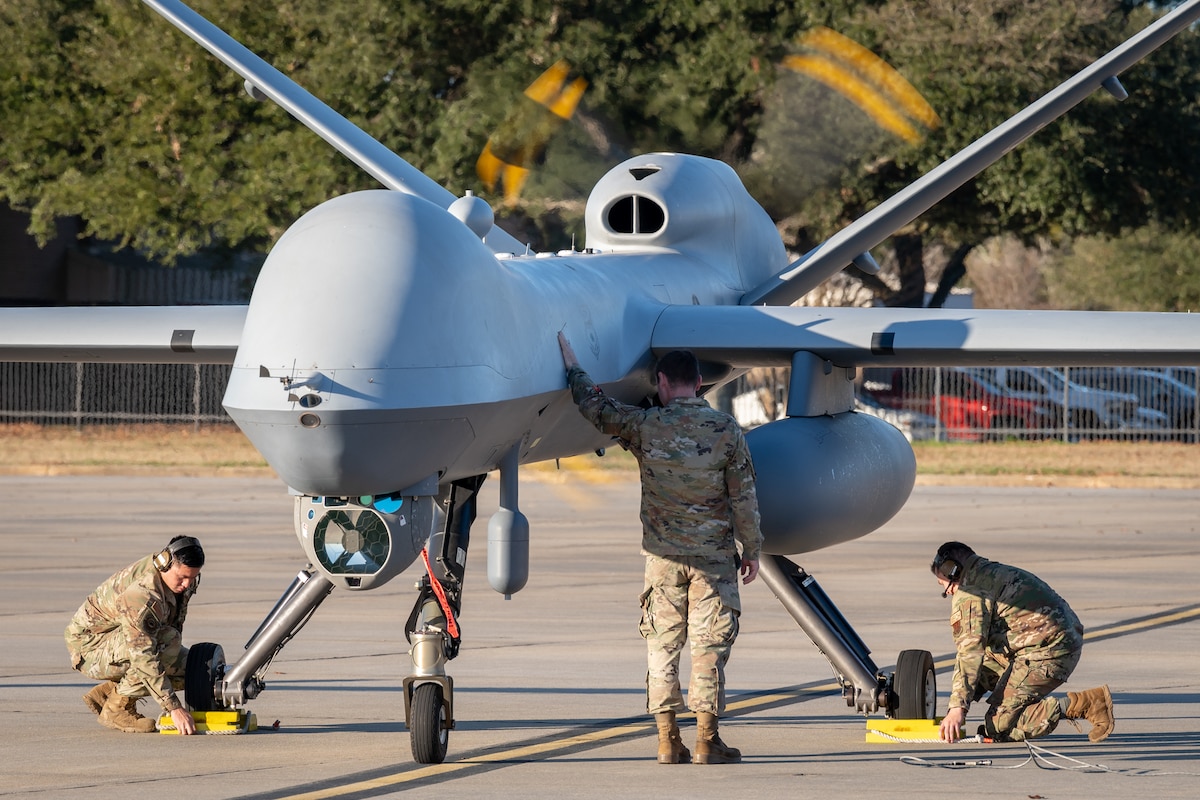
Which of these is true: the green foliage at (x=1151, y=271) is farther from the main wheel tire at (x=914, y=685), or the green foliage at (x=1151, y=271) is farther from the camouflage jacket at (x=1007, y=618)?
A: the camouflage jacket at (x=1007, y=618)

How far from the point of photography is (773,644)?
1311 centimetres

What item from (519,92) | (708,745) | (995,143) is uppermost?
(519,92)

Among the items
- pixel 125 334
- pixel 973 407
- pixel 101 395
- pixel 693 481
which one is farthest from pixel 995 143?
pixel 101 395

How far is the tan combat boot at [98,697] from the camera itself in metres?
9.83

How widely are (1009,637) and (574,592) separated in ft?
23.9

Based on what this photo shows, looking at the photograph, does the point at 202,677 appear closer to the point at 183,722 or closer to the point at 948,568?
the point at 183,722

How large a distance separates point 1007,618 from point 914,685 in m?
0.65

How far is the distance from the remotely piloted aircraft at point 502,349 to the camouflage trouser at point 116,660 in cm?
16

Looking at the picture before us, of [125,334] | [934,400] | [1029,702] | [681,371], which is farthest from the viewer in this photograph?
[934,400]

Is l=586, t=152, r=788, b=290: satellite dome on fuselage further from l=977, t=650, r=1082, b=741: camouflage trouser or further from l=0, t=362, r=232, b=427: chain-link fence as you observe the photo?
l=0, t=362, r=232, b=427: chain-link fence

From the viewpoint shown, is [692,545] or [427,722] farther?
[692,545]

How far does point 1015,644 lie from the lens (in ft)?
30.9

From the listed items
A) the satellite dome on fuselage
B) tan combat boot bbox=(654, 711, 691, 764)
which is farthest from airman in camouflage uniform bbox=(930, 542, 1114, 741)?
the satellite dome on fuselage

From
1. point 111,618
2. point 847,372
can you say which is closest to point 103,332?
point 111,618
